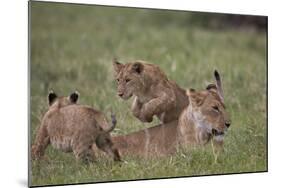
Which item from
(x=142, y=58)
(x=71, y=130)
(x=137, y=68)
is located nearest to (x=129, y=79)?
(x=137, y=68)

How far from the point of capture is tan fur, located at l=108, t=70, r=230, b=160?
433 centimetres

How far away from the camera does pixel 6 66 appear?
402 centimetres

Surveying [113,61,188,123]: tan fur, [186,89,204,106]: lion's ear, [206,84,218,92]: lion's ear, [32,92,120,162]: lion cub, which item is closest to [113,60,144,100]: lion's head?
[113,61,188,123]: tan fur

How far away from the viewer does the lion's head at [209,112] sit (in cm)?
439

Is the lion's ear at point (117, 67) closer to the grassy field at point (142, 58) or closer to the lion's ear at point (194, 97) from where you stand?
the grassy field at point (142, 58)

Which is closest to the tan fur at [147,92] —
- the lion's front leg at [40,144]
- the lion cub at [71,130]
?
the lion cub at [71,130]

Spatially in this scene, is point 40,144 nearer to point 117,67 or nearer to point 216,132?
point 117,67

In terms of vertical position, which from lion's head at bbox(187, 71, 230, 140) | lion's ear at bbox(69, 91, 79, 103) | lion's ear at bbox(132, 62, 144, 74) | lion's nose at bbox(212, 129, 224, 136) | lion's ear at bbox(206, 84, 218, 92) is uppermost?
lion's ear at bbox(132, 62, 144, 74)

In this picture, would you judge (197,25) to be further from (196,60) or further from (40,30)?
(40,30)

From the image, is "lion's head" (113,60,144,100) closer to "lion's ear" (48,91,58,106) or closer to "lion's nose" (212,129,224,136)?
"lion's ear" (48,91,58,106)

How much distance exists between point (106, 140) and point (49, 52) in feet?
2.56

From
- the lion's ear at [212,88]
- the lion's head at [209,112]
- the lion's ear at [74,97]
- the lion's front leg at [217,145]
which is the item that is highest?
the lion's ear at [212,88]

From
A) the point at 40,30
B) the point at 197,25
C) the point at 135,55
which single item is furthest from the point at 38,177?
the point at 197,25

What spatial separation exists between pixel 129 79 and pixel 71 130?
17.2 inches
